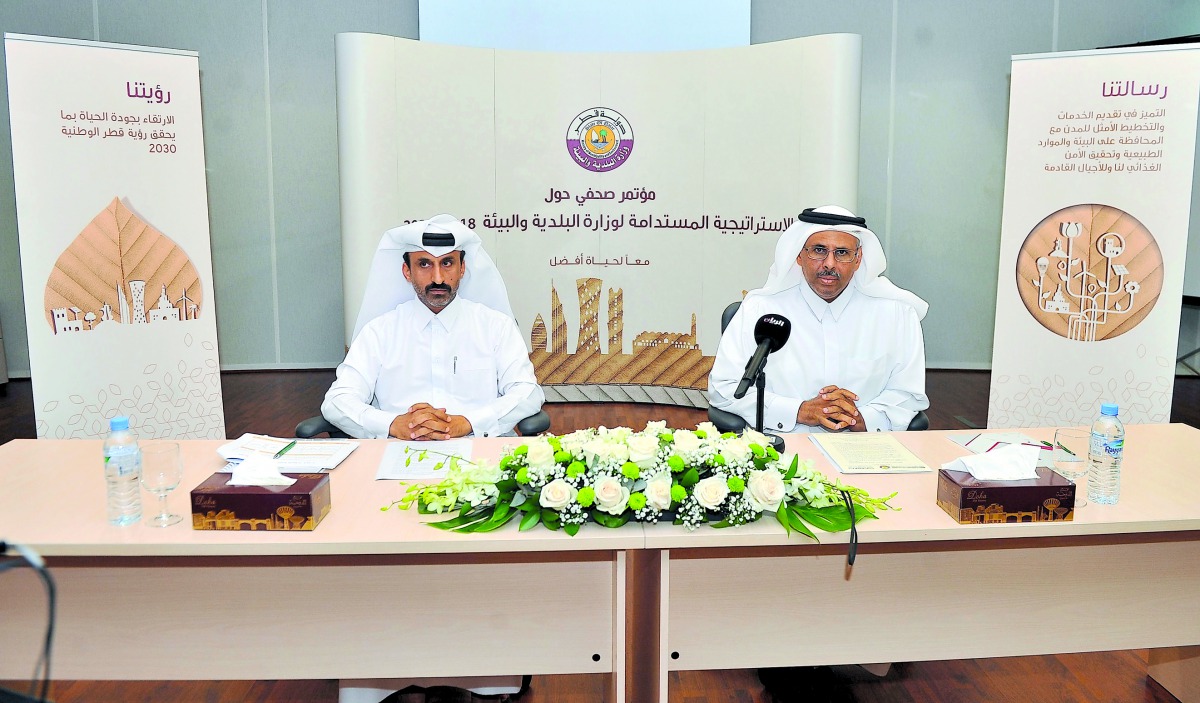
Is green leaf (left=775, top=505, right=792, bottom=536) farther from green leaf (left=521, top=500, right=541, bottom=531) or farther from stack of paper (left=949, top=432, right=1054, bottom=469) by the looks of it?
stack of paper (left=949, top=432, right=1054, bottom=469)

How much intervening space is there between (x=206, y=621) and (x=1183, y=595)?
217 cm

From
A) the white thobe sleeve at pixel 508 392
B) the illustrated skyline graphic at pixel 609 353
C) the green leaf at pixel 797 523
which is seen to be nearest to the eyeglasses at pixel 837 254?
the white thobe sleeve at pixel 508 392

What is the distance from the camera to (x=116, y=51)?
3.73 metres

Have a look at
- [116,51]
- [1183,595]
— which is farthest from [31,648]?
[116,51]

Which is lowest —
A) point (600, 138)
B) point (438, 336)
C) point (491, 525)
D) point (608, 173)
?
point (491, 525)

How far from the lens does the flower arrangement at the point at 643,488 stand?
1.65 metres

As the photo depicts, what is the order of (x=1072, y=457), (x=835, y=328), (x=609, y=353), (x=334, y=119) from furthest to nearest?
(x=334, y=119) → (x=609, y=353) → (x=835, y=328) → (x=1072, y=457)

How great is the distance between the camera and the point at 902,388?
9.71 feet

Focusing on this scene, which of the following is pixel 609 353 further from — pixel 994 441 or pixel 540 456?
pixel 540 456

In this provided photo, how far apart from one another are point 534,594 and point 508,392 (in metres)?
1.39

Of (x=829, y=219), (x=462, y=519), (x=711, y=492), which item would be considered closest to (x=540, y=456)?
(x=462, y=519)

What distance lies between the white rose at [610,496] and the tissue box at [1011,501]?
0.71 metres

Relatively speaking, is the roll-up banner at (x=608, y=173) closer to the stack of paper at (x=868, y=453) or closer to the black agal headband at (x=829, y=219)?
the black agal headband at (x=829, y=219)

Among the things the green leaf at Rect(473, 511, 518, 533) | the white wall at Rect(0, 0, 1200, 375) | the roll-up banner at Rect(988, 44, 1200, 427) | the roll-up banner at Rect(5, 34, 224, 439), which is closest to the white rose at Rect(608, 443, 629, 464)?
the green leaf at Rect(473, 511, 518, 533)
